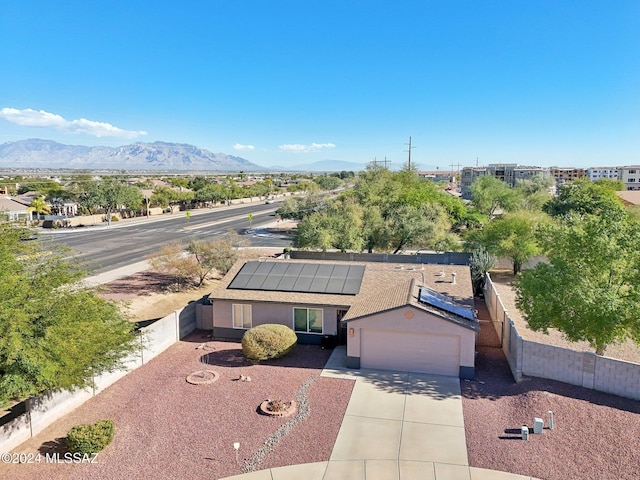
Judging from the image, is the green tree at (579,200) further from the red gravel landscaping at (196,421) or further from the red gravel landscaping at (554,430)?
the red gravel landscaping at (196,421)

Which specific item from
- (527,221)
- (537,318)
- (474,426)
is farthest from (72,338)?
(527,221)

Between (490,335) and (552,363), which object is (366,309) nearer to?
(552,363)

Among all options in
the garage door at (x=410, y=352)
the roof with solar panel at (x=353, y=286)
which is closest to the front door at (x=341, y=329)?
the roof with solar panel at (x=353, y=286)

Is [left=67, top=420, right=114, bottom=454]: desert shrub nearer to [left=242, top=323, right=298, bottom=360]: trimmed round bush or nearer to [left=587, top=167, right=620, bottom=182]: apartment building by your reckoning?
[left=242, top=323, right=298, bottom=360]: trimmed round bush

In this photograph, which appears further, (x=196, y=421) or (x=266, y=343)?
(x=266, y=343)

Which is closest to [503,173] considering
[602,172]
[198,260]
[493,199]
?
[602,172]

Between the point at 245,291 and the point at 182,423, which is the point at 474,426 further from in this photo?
the point at 245,291
